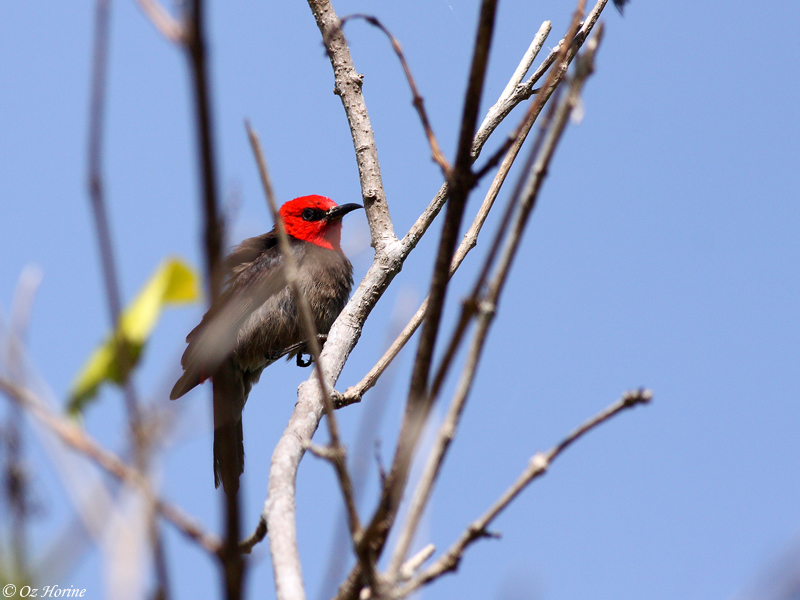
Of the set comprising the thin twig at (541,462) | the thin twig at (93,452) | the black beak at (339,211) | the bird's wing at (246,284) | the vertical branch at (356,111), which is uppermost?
the black beak at (339,211)

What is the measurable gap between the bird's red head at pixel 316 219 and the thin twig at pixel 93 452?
5308 mm

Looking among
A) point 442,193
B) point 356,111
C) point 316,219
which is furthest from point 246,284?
point 442,193

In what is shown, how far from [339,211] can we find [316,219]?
0.86ft

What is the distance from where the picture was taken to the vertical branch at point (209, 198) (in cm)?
64

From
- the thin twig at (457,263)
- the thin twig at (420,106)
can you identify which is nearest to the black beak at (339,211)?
the thin twig at (457,263)

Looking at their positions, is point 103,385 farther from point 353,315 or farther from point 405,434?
point 353,315

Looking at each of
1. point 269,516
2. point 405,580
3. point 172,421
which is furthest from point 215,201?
point 269,516

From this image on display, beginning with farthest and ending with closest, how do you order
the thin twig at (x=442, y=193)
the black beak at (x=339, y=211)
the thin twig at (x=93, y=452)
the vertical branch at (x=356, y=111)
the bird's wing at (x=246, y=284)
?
the black beak at (x=339, y=211)
the bird's wing at (x=246, y=284)
the vertical branch at (x=356, y=111)
the thin twig at (x=442, y=193)
the thin twig at (x=93, y=452)

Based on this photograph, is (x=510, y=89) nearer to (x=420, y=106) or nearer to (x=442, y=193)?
(x=442, y=193)

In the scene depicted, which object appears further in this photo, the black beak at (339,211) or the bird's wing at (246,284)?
the black beak at (339,211)

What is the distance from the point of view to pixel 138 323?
963 millimetres

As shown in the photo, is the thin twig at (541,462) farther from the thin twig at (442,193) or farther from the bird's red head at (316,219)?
the bird's red head at (316,219)

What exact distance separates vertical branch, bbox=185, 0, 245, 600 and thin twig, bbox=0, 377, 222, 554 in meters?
0.12

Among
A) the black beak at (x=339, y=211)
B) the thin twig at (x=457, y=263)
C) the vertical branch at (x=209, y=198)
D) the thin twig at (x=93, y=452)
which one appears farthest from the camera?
the black beak at (x=339, y=211)
